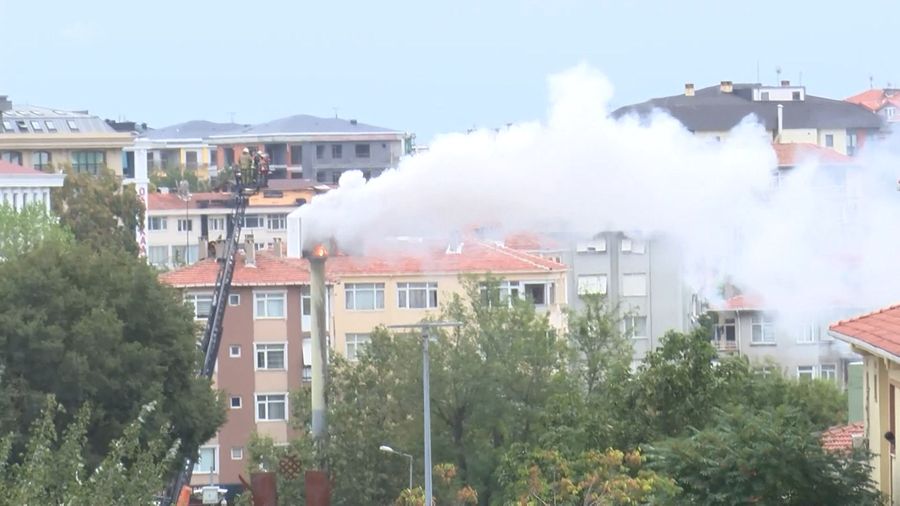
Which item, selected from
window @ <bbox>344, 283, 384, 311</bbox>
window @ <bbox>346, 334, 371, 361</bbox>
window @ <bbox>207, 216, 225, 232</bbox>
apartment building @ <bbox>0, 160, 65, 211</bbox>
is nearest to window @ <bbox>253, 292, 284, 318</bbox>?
window @ <bbox>344, 283, 384, 311</bbox>

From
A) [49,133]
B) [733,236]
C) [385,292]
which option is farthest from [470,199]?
[49,133]

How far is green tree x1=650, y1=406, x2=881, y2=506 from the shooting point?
1139 inches

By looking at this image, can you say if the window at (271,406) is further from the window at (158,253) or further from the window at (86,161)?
the window at (86,161)

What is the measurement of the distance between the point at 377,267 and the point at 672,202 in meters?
24.5

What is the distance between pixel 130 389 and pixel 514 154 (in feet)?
33.6

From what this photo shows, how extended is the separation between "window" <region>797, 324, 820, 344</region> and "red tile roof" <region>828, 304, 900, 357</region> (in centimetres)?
4317

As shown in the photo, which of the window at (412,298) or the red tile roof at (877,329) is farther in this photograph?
the window at (412,298)

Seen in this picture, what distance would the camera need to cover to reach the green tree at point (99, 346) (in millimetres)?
54469

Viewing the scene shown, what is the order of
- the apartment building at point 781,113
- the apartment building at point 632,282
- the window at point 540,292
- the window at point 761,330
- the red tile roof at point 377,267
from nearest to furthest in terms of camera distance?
the red tile roof at point 377,267, the window at point 540,292, the apartment building at point 632,282, the window at point 761,330, the apartment building at point 781,113

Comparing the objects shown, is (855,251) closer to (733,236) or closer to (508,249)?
(733,236)

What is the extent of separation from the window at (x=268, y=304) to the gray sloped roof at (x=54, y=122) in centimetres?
7372

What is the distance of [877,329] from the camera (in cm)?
3022

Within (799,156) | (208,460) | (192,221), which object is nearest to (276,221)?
(192,221)

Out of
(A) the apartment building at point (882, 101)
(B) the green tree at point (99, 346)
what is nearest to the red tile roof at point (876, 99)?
(A) the apartment building at point (882, 101)
